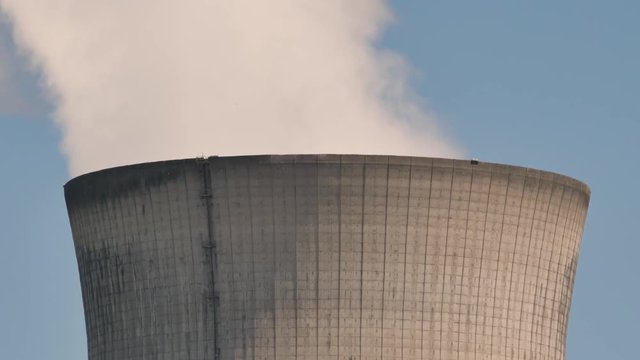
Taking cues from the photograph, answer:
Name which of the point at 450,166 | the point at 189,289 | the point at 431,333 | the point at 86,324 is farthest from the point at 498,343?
the point at 86,324

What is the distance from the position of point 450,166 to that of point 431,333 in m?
5.13

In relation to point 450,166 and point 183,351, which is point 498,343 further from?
point 183,351

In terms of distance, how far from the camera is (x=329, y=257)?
5297 centimetres

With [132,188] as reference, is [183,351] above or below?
below

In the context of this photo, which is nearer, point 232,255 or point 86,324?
point 232,255

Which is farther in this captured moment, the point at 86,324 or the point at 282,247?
the point at 86,324

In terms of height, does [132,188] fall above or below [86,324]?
above

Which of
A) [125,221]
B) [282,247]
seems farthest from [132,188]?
[282,247]

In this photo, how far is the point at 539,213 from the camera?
181ft

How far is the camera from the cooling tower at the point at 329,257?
5291 cm

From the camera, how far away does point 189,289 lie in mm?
53812

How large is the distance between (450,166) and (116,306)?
11631 mm

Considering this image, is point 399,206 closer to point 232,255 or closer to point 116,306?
point 232,255

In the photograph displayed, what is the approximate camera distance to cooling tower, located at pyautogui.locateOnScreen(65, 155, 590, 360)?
52.9 meters
